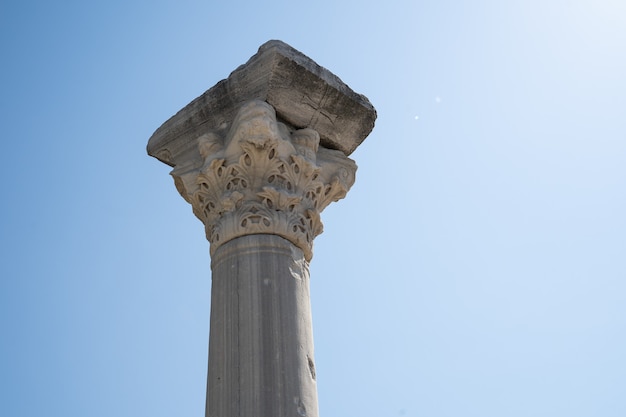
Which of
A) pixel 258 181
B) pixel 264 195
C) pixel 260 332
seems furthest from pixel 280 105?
pixel 260 332

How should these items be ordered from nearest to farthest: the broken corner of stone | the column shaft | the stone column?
the column shaft
the stone column
the broken corner of stone

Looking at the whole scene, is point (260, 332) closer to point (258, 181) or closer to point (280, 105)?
point (258, 181)

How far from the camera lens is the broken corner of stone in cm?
801

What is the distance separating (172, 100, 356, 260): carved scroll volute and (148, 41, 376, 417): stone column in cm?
1

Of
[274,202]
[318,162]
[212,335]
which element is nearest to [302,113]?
[318,162]

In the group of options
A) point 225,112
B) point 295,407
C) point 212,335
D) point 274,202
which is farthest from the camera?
point 225,112

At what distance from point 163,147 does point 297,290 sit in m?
2.50

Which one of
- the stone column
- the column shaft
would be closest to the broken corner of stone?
the stone column

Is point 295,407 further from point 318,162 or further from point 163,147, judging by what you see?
point 163,147

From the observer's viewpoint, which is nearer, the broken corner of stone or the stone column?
the stone column

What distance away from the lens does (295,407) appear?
6.36 meters

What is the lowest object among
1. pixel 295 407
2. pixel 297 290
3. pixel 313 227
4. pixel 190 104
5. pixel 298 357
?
pixel 295 407

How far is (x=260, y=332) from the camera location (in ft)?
22.0

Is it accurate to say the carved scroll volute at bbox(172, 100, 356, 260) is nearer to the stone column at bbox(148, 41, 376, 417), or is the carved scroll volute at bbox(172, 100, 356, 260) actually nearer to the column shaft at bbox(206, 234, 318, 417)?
the stone column at bbox(148, 41, 376, 417)
